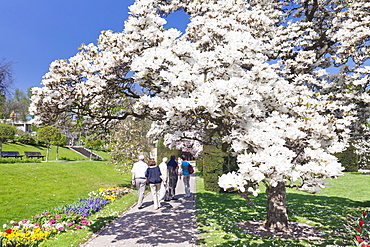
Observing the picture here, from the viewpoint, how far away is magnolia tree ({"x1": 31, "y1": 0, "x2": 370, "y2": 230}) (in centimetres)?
468

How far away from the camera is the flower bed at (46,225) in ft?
20.3

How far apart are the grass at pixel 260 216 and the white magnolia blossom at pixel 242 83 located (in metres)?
2.27

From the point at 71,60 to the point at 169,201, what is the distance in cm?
783

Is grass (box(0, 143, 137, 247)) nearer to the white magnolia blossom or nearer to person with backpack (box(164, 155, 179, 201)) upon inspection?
person with backpack (box(164, 155, 179, 201))

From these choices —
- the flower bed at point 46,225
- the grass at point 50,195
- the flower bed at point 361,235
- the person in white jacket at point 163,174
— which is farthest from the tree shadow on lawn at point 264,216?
the flower bed at point 46,225

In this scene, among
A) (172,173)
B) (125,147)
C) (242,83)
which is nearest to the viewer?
(242,83)

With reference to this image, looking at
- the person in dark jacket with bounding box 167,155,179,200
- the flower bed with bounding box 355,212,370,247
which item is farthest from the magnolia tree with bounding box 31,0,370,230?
the person in dark jacket with bounding box 167,155,179,200

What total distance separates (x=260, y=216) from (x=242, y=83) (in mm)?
5964

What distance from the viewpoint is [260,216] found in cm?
899

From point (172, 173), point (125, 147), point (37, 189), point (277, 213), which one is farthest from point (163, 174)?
point (37, 189)

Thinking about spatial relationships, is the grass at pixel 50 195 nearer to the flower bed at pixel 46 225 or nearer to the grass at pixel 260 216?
the flower bed at pixel 46 225

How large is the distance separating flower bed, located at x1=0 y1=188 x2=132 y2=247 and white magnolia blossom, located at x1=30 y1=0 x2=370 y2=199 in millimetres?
3229

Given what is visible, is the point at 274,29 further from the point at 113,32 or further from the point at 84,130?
the point at 84,130

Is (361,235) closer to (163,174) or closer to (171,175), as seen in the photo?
(163,174)
